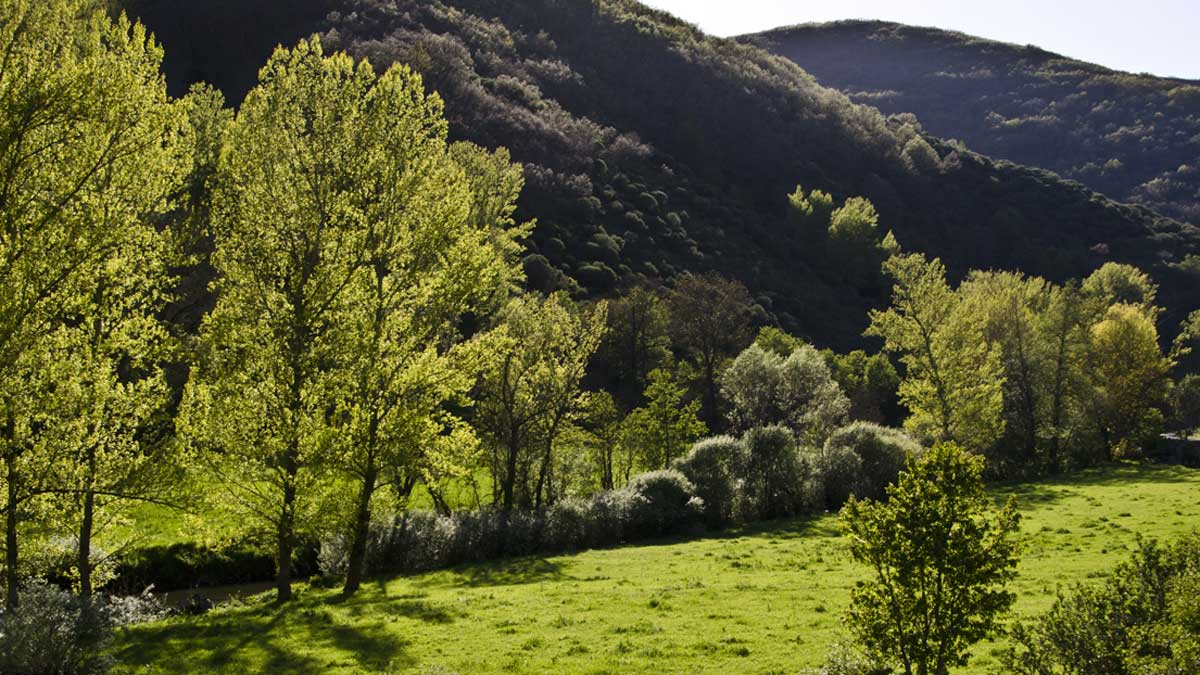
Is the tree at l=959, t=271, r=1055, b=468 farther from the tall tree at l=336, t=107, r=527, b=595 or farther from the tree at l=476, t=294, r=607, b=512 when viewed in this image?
the tall tree at l=336, t=107, r=527, b=595

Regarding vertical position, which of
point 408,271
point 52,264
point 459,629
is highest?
point 408,271

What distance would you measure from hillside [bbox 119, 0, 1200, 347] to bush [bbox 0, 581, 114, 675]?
68454 mm

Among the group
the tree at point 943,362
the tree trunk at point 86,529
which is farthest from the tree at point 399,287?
the tree at point 943,362

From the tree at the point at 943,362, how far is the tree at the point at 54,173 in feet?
168

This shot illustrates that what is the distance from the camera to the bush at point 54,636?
48.4 feet

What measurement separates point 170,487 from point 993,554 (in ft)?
66.7

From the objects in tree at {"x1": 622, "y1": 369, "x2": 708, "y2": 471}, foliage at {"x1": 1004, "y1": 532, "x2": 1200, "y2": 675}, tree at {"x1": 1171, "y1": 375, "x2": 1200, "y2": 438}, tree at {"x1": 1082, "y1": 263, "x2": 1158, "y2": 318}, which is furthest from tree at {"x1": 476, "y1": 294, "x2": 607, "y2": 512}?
tree at {"x1": 1082, "y1": 263, "x2": 1158, "y2": 318}

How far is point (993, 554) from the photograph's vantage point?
12.2 m

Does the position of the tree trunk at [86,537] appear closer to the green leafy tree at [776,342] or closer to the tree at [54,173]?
the tree at [54,173]

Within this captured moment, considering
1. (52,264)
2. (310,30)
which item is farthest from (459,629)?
(310,30)

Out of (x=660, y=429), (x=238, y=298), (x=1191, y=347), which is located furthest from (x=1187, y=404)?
(x=238, y=298)

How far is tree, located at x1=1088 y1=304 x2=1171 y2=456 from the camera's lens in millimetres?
67062

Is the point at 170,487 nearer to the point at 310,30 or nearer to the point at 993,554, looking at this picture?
the point at 993,554

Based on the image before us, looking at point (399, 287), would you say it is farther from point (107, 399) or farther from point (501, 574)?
point (501, 574)
